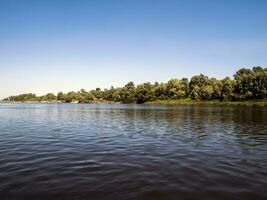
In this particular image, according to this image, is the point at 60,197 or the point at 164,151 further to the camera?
the point at 164,151

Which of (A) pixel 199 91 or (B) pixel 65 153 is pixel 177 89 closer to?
(A) pixel 199 91

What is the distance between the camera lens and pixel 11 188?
954 centimetres

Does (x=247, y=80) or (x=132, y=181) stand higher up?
(x=247, y=80)

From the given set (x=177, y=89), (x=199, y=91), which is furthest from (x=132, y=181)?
(x=177, y=89)

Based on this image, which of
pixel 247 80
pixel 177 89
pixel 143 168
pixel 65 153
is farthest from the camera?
pixel 177 89

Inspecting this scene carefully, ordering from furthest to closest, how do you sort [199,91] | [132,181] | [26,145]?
[199,91]
[26,145]
[132,181]

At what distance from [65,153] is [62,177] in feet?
17.9

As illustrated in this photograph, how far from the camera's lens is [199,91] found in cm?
17488

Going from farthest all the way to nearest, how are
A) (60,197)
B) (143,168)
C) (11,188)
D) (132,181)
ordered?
(143,168), (132,181), (11,188), (60,197)

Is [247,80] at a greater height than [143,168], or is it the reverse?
[247,80]

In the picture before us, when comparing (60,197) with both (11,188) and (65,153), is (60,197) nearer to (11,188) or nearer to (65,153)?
(11,188)

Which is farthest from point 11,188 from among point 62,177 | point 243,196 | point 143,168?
point 243,196

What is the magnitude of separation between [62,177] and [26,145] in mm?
9530

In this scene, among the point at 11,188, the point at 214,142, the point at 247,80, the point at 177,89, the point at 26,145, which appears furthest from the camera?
the point at 177,89
